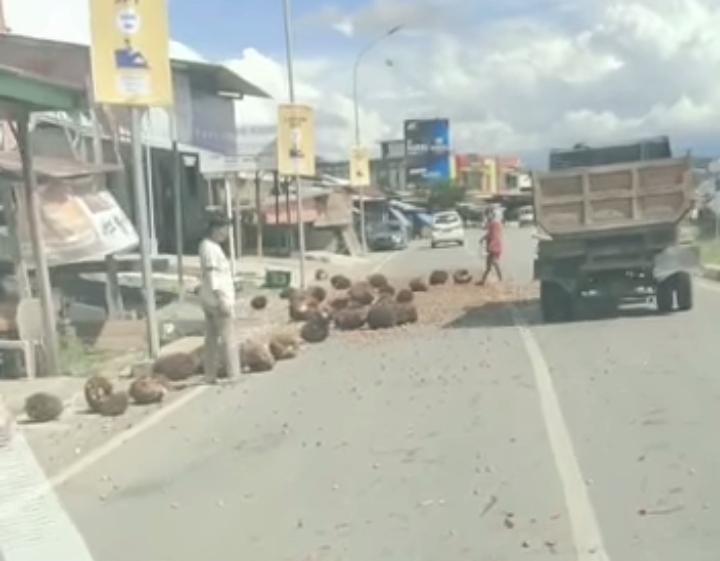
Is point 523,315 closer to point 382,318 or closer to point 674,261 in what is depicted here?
point 382,318

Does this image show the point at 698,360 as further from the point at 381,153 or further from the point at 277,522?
the point at 381,153

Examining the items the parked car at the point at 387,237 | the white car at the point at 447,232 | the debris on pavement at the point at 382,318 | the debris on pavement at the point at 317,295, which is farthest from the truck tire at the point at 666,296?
the parked car at the point at 387,237

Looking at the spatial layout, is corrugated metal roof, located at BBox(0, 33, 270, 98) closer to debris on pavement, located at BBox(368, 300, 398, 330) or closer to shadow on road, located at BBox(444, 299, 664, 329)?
debris on pavement, located at BBox(368, 300, 398, 330)

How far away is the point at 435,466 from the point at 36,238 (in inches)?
332

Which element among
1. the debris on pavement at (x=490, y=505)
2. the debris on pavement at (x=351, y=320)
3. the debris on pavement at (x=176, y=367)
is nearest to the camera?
the debris on pavement at (x=490, y=505)

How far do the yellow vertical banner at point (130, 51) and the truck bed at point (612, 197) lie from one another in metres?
6.75

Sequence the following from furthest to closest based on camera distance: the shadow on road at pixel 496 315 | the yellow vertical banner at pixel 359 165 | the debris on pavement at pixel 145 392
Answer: the yellow vertical banner at pixel 359 165 → the shadow on road at pixel 496 315 → the debris on pavement at pixel 145 392

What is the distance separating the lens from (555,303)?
21953mm

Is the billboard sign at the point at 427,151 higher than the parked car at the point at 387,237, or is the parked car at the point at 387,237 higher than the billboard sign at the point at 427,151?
the billboard sign at the point at 427,151

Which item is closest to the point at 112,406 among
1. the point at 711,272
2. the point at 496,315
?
the point at 496,315

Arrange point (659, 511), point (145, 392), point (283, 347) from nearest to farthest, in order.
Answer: point (659, 511)
point (145, 392)
point (283, 347)

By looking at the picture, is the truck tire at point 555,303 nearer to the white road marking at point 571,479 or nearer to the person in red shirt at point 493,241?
the white road marking at point 571,479

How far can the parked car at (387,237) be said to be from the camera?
2972 inches

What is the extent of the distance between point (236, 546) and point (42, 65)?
22069mm
